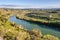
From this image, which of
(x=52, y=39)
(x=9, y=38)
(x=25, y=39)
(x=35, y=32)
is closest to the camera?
(x=9, y=38)

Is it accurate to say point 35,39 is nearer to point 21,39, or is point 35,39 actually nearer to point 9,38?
point 21,39

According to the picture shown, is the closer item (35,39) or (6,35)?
(6,35)

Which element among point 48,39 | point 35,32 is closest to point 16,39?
point 48,39

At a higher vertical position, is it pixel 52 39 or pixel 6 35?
pixel 6 35

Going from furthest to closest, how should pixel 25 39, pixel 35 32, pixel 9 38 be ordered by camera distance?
pixel 35 32, pixel 25 39, pixel 9 38

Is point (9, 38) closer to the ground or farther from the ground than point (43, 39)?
farther from the ground

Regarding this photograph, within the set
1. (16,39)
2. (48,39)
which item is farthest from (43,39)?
(16,39)

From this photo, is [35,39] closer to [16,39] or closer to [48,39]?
[48,39]

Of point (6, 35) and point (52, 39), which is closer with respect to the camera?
point (6, 35)

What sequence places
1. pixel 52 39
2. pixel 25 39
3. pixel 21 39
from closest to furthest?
pixel 21 39 < pixel 25 39 < pixel 52 39
